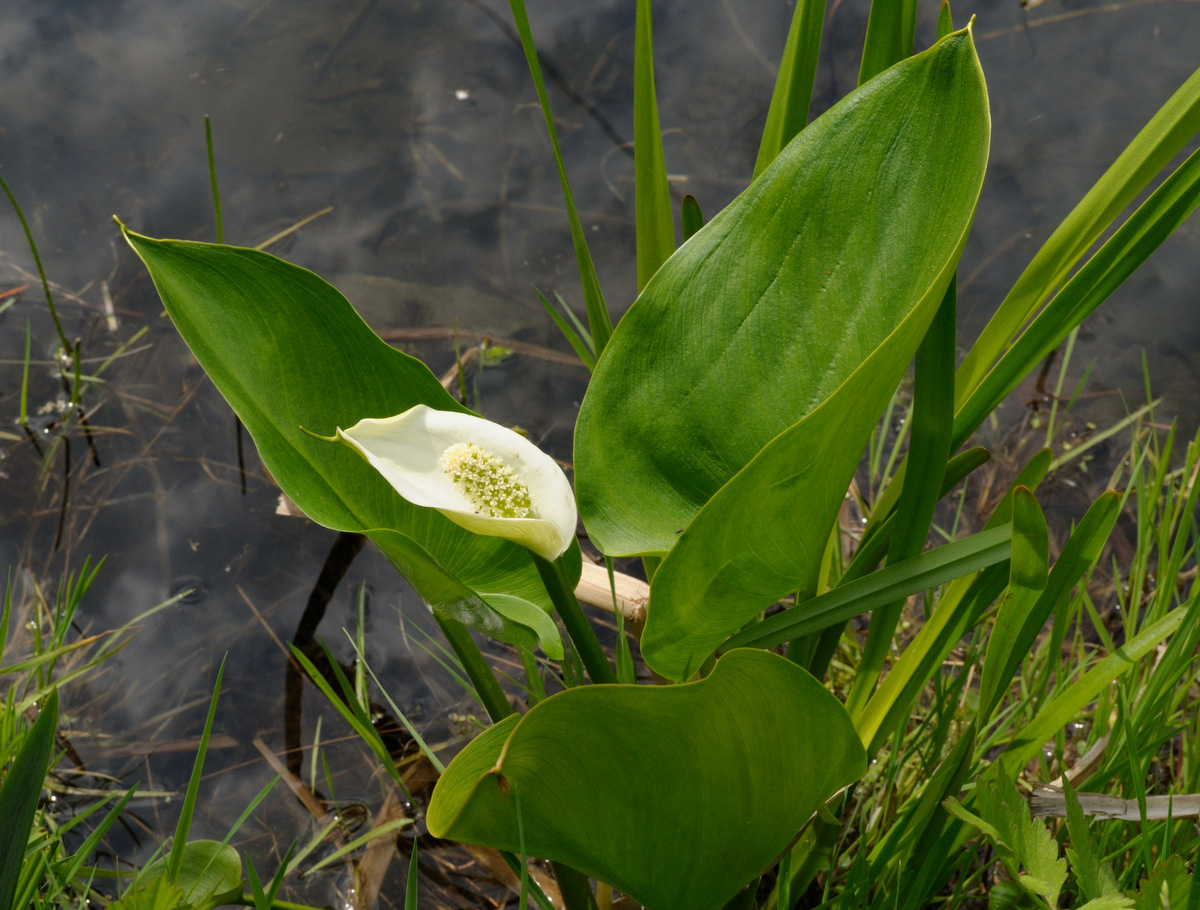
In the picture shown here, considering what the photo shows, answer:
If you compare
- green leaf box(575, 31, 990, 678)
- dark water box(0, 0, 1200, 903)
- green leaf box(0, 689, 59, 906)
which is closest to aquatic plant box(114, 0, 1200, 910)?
green leaf box(575, 31, 990, 678)

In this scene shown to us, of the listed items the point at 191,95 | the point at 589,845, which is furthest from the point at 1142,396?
the point at 191,95

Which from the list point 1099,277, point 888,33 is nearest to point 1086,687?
point 1099,277

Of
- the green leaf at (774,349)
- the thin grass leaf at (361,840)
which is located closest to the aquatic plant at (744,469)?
the green leaf at (774,349)

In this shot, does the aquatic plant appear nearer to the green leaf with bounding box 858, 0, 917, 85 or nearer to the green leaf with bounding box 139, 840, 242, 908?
the green leaf with bounding box 858, 0, 917, 85

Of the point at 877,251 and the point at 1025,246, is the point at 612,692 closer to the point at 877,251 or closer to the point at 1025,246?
the point at 877,251

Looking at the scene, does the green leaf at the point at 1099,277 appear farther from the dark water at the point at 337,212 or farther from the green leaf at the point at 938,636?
the dark water at the point at 337,212
